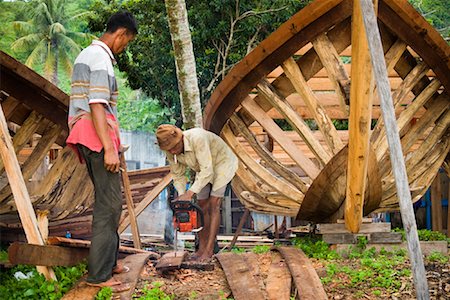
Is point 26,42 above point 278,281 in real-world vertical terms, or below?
above

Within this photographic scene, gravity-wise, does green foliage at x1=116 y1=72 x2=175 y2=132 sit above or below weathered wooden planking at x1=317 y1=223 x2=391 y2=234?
above

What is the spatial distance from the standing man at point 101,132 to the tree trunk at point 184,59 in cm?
597

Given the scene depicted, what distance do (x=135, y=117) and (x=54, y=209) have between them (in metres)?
25.0

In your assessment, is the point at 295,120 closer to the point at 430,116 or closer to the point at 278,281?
the point at 430,116

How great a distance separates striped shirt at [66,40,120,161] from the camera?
5621 mm

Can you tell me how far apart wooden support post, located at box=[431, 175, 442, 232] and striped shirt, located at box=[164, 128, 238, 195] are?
24.2 feet

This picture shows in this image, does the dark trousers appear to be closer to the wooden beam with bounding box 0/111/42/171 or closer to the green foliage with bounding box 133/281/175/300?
the green foliage with bounding box 133/281/175/300

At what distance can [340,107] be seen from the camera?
27.9 feet

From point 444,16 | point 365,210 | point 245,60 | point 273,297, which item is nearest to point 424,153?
point 365,210

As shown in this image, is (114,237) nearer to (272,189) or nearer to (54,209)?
(272,189)

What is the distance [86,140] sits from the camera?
18.9 ft

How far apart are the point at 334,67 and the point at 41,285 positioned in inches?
167

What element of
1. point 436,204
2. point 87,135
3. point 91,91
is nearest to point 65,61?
point 436,204

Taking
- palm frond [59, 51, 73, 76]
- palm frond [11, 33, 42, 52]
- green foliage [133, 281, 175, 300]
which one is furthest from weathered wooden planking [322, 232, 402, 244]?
palm frond [59, 51, 73, 76]
